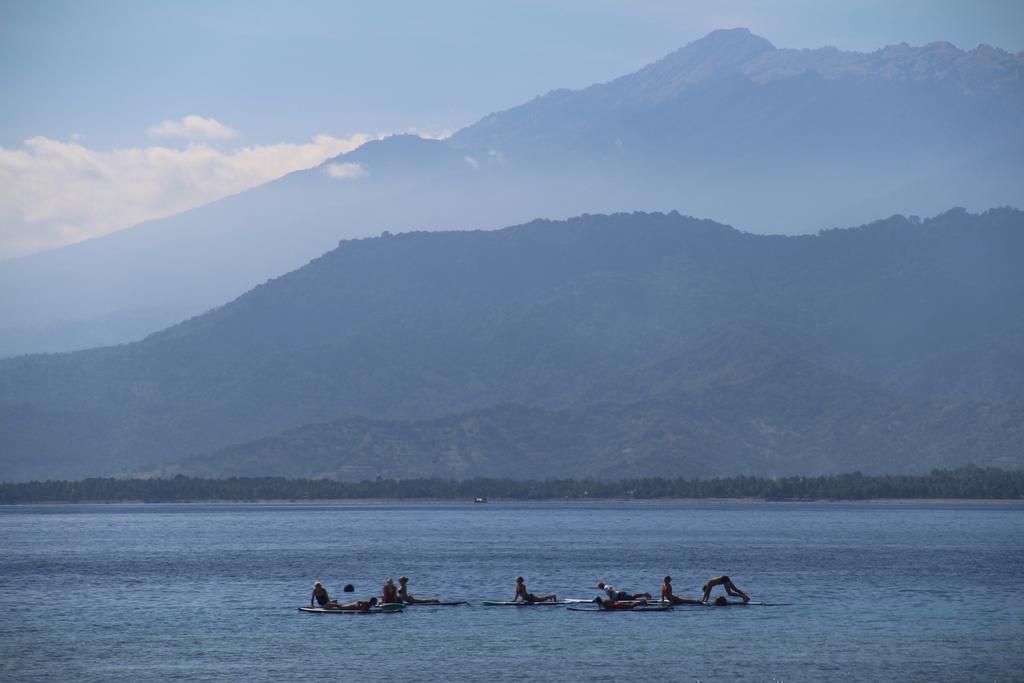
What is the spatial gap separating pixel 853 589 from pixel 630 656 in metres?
36.3

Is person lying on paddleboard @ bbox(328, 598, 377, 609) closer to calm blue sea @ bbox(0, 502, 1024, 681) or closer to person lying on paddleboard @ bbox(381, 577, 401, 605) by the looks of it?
person lying on paddleboard @ bbox(381, 577, 401, 605)

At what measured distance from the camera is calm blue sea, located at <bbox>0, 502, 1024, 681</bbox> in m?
74.7

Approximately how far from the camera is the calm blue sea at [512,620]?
74650 millimetres

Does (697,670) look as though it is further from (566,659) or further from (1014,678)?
(1014,678)

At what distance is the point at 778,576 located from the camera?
400ft

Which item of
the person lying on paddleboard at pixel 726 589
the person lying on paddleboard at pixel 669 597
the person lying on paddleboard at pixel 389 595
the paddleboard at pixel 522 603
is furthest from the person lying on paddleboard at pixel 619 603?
the person lying on paddleboard at pixel 389 595

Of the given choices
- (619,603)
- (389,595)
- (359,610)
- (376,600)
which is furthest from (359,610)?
(619,603)

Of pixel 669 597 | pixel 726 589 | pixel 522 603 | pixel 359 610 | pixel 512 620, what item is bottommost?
pixel 512 620

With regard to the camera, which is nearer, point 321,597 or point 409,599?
point 321,597

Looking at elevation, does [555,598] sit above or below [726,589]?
below

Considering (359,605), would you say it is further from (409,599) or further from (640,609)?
(640,609)

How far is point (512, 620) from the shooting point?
9181 centimetres

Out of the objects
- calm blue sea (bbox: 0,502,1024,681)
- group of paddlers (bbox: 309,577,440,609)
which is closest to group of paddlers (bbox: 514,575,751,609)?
calm blue sea (bbox: 0,502,1024,681)

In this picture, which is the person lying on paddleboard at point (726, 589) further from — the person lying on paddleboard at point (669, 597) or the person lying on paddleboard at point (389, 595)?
the person lying on paddleboard at point (389, 595)
